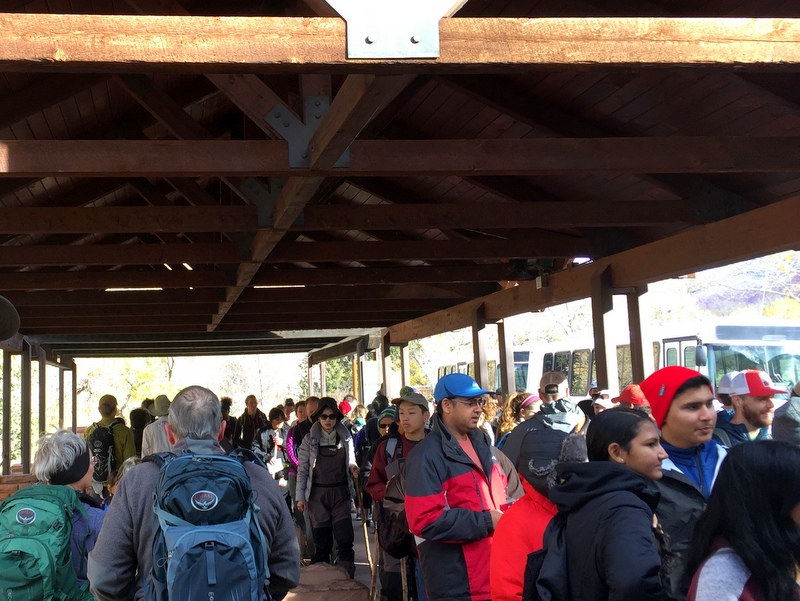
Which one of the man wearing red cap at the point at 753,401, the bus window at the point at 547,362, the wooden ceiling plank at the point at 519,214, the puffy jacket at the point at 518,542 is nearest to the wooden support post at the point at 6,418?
the wooden ceiling plank at the point at 519,214

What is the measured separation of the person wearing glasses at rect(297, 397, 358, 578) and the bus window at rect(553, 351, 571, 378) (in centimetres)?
1125

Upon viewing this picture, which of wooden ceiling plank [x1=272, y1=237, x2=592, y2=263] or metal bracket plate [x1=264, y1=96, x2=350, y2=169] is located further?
wooden ceiling plank [x1=272, y1=237, x2=592, y2=263]

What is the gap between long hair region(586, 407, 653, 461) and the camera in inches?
99.1

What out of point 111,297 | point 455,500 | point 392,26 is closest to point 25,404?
point 111,297

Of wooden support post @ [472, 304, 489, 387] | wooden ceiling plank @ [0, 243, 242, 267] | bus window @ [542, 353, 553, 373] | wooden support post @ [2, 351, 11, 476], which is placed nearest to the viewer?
wooden ceiling plank @ [0, 243, 242, 267]

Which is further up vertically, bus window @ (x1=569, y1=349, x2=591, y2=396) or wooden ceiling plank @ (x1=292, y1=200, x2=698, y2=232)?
wooden ceiling plank @ (x1=292, y1=200, x2=698, y2=232)

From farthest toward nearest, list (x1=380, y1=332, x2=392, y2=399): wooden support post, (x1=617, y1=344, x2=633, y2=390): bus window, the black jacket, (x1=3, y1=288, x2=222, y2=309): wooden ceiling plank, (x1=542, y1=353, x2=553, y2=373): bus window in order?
(x1=542, y1=353, x2=553, y2=373): bus window < (x1=617, y1=344, x2=633, y2=390): bus window < (x1=380, y1=332, x2=392, y2=399): wooden support post < (x1=3, y1=288, x2=222, y2=309): wooden ceiling plank < the black jacket

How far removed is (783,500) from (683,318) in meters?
55.4

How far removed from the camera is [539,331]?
55875 mm

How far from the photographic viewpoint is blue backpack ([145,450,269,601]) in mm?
2438

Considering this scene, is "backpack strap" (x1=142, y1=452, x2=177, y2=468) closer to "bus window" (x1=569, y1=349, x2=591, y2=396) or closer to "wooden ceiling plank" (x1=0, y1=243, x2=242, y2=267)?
"wooden ceiling plank" (x1=0, y1=243, x2=242, y2=267)

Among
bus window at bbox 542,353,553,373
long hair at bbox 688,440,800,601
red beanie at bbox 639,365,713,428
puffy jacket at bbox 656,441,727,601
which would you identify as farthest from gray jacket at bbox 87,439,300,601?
bus window at bbox 542,353,553,373

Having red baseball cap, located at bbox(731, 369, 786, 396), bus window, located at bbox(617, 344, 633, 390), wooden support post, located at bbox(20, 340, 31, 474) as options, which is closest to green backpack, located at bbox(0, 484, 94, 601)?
red baseball cap, located at bbox(731, 369, 786, 396)

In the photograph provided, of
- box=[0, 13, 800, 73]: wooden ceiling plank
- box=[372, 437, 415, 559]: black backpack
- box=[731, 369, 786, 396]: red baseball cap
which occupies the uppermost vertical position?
box=[0, 13, 800, 73]: wooden ceiling plank
